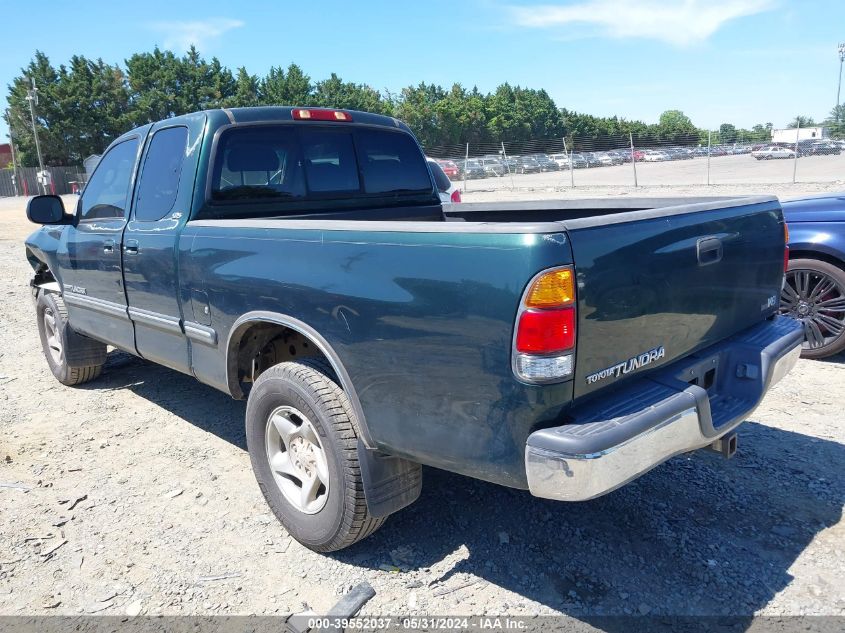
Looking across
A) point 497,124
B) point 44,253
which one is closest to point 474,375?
point 44,253

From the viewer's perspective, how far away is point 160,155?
158 inches

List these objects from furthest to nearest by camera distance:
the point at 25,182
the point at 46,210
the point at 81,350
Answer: the point at 25,182, the point at 81,350, the point at 46,210

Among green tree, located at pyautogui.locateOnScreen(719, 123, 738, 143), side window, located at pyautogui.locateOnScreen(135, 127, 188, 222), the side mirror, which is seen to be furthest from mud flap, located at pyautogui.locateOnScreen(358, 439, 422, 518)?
green tree, located at pyautogui.locateOnScreen(719, 123, 738, 143)

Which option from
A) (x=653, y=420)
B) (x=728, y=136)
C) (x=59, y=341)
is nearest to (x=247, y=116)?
(x=653, y=420)

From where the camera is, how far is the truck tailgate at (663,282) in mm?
2254

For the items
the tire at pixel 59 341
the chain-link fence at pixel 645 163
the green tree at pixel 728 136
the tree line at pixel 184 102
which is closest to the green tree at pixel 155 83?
the tree line at pixel 184 102

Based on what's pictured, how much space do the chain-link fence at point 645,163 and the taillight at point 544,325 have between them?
24.1 m

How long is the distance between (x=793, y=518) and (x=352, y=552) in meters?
2.19

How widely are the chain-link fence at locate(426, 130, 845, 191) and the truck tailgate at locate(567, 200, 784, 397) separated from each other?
22840mm

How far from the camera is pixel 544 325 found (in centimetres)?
213

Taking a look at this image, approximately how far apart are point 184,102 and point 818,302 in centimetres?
7003

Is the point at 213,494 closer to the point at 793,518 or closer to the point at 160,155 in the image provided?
the point at 160,155

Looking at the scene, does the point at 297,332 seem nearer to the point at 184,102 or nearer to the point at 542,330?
the point at 542,330

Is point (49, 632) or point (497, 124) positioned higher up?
point (497, 124)
